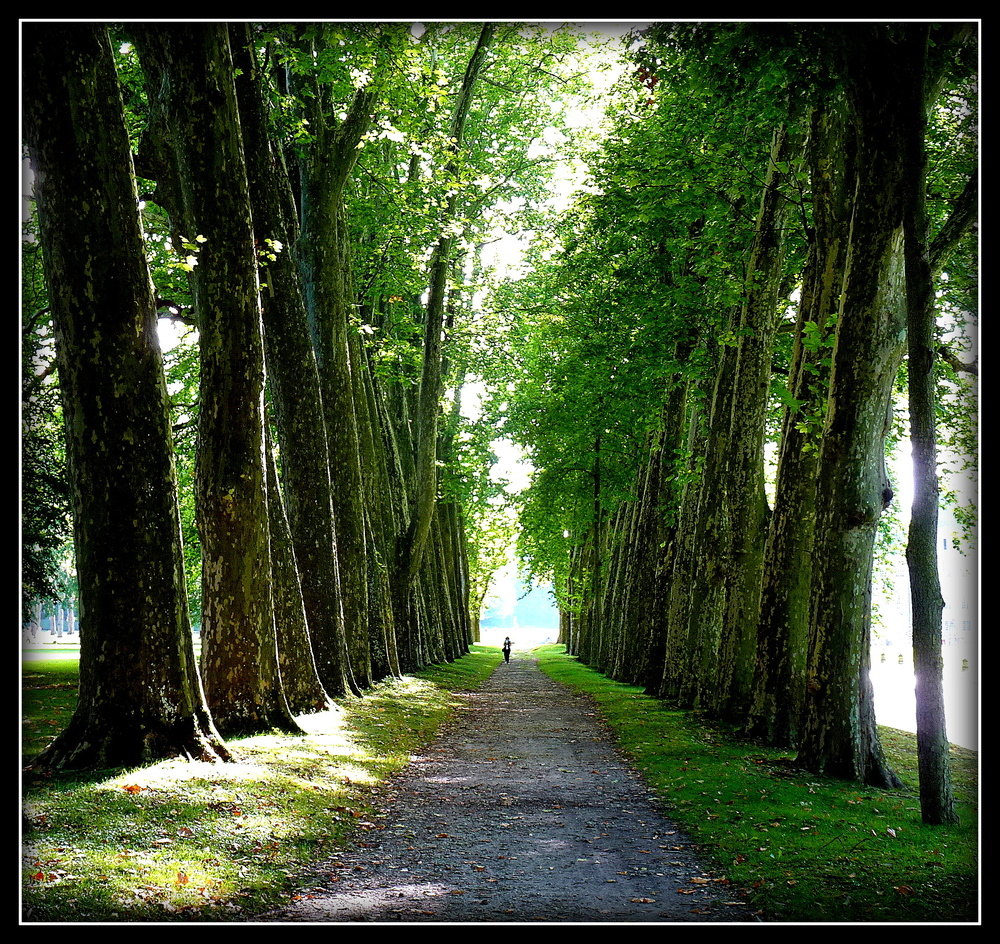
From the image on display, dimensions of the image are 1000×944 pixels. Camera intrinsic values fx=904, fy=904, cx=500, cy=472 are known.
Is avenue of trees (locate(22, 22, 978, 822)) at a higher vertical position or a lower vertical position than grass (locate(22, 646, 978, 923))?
higher

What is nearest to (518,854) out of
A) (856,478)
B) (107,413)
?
(107,413)

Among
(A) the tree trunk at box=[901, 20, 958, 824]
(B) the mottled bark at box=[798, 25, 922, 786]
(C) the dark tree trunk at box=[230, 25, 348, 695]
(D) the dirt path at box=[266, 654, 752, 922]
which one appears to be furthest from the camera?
(C) the dark tree trunk at box=[230, 25, 348, 695]

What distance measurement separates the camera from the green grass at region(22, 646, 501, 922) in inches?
218

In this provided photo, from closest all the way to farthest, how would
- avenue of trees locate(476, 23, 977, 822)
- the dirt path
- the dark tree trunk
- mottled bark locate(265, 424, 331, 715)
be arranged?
1. the dirt path
2. avenue of trees locate(476, 23, 977, 822)
3. mottled bark locate(265, 424, 331, 715)
4. the dark tree trunk

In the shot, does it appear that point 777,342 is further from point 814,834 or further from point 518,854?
point 518,854

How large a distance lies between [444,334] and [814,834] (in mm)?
23739

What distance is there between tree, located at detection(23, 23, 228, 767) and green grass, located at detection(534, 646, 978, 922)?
537 cm

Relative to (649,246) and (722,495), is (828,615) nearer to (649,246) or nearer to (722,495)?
(722,495)

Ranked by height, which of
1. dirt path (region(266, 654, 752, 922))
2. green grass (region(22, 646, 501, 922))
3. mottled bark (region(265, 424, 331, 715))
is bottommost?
dirt path (region(266, 654, 752, 922))

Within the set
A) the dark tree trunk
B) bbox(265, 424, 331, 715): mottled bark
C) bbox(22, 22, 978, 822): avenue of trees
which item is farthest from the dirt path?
the dark tree trunk

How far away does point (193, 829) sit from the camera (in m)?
7.04

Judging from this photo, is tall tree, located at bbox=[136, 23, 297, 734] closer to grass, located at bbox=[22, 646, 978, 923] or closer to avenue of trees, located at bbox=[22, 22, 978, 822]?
avenue of trees, located at bbox=[22, 22, 978, 822]

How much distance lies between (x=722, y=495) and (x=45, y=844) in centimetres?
1340

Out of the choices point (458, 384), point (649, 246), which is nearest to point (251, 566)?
point (649, 246)
